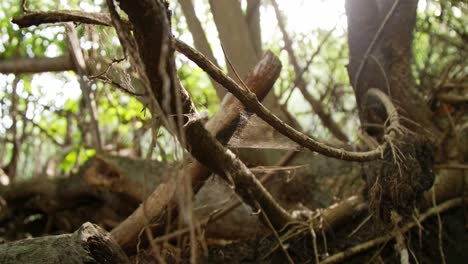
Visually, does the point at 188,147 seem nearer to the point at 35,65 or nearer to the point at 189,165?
the point at 189,165

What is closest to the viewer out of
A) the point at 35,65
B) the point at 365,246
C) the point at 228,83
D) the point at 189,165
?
the point at 228,83

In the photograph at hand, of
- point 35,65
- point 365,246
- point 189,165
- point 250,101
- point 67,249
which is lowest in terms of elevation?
point 365,246

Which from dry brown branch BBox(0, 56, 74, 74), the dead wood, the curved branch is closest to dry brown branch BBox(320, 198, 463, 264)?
the curved branch

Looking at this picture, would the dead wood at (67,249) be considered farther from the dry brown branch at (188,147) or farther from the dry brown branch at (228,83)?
the dry brown branch at (228,83)

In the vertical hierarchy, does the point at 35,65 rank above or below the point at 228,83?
above

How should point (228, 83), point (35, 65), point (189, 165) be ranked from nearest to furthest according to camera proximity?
point (228, 83)
point (189, 165)
point (35, 65)

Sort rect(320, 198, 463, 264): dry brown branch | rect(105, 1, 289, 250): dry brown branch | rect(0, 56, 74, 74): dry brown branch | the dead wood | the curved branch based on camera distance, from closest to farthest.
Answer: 1. rect(105, 1, 289, 250): dry brown branch
2. the curved branch
3. the dead wood
4. rect(320, 198, 463, 264): dry brown branch
5. rect(0, 56, 74, 74): dry brown branch

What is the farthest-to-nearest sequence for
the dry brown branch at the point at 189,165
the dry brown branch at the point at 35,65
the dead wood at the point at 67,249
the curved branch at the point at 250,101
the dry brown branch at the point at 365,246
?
the dry brown branch at the point at 35,65 → the dry brown branch at the point at 365,246 → the dead wood at the point at 67,249 → the curved branch at the point at 250,101 → the dry brown branch at the point at 189,165

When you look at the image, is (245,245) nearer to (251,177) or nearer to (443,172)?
(251,177)

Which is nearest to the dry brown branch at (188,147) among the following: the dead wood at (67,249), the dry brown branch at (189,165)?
the dry brown branch at (189,165)

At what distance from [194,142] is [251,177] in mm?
424

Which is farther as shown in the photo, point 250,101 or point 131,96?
point 131,96

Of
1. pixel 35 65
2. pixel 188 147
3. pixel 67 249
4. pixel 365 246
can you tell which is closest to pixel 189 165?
pixel 188 147

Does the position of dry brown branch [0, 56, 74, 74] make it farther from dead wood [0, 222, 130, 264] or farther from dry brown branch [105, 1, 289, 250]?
dead wood [0, 222, 130, 264]
